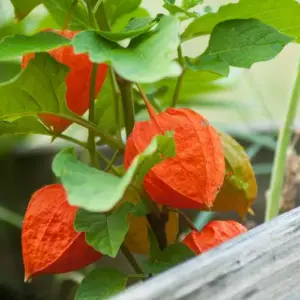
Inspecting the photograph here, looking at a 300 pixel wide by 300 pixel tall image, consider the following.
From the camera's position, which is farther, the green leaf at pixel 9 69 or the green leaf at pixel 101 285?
the green leaf at pixel 9 69

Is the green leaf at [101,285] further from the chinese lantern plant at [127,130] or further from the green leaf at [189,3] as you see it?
the green leaf at [189,3]

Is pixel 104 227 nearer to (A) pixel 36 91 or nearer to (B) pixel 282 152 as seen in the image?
(A) pixel 36 91

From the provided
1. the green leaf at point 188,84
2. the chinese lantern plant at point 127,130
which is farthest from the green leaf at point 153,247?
the green leaf at point 188,84

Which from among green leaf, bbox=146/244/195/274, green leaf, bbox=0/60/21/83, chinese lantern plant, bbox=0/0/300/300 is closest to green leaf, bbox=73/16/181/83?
chinese lantern plant, bbox=0/0/300/300

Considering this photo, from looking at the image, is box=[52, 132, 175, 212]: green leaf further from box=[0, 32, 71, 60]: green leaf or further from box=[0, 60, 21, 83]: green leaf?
box=[0, 60, 21, 83]: green leaf

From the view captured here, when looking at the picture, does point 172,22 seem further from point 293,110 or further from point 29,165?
point 29,165

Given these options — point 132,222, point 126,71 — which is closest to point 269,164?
point 132,222
